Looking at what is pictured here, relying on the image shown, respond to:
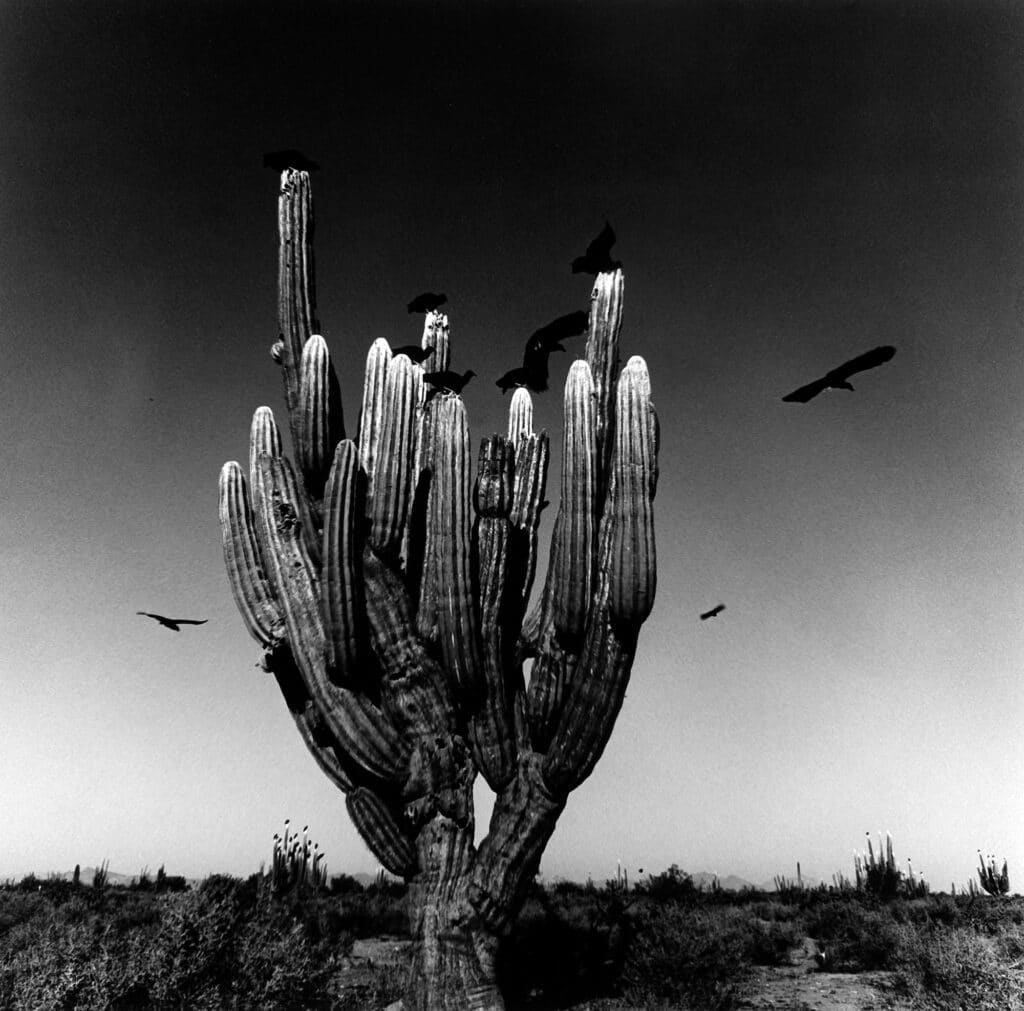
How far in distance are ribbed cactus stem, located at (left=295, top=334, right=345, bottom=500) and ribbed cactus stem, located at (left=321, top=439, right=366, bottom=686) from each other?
59cm

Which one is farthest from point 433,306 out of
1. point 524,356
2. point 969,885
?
point 969,885

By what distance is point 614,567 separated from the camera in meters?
6.44

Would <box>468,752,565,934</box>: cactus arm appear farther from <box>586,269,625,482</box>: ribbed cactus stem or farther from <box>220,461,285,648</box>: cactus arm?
<box>586,269,625,482</box>: ribbed cactus stem

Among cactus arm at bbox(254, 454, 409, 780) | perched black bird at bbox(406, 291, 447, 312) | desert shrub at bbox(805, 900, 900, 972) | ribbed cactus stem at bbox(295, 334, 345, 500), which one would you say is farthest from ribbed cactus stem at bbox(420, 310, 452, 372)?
desert shrub at bbox(805, 900, 900, 972)

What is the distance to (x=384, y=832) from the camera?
21.9 feet

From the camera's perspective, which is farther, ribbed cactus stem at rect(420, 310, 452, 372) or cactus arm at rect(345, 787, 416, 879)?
ribbed cactus stem at rect(420, 310, 452, 372)

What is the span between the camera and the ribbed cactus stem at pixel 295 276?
7.77 meters

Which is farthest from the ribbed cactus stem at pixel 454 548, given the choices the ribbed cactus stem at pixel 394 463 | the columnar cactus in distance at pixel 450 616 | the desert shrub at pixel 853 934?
the desert shrub at pixel 853 934

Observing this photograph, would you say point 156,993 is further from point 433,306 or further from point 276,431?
point 433,306

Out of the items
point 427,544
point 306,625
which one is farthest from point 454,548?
point 306,625

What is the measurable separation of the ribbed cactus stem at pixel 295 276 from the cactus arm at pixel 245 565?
0.95 m

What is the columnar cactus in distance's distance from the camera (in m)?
6.41

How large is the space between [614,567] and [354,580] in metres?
2.06

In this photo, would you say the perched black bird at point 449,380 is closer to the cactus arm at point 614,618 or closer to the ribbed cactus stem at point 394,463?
the ribbed cactus stem at point 394,463
